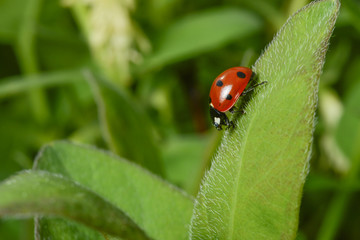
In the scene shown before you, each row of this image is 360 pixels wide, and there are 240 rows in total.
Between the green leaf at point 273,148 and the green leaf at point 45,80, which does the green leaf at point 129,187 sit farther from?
the green leaf at point 45,80

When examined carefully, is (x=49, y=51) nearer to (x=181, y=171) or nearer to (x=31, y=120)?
(x=31, y=120)

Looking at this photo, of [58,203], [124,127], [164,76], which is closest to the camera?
[58,203]

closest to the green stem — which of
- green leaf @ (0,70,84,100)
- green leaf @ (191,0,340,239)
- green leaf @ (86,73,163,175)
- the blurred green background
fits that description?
the blurred green background

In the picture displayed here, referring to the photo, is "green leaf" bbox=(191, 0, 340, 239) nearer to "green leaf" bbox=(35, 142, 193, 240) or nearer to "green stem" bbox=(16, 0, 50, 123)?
"green leaf" bbox=(35, 142, 193, 240)

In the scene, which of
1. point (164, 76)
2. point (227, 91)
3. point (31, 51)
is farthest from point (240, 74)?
point (31, 51)

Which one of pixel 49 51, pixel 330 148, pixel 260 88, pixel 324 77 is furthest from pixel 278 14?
pixel 260 88

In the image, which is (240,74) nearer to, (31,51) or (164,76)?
(164,76)
